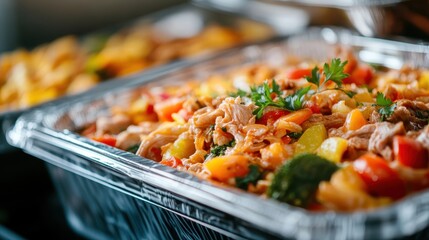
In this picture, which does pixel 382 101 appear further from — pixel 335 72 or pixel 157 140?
pixel 157 140

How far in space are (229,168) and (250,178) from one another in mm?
68

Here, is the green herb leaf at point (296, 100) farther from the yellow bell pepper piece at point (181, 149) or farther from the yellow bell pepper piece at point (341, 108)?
the yellow bell pepper piece at point (181, 149)

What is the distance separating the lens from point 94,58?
3596 mm

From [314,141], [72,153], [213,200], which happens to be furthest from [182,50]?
[213,200]

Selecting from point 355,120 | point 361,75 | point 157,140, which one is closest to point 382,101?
point 355,120

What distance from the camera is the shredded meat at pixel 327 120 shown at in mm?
1918

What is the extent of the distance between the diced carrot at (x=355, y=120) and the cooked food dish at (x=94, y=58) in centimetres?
162

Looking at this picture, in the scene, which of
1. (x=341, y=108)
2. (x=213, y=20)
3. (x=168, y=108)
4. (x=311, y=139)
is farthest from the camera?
(x=213, y=20)

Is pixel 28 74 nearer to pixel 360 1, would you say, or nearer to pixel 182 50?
pixel 182 50

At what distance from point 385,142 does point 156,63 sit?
79.5 inches

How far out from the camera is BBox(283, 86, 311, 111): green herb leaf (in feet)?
6.49

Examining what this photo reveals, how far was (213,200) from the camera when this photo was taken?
1612 mm

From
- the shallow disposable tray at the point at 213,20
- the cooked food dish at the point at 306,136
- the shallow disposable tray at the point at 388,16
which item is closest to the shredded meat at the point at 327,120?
the cooked food dish at the point at 306,136

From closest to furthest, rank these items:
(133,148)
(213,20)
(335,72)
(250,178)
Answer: (250,178) < (335,72) < (133,148) < (213,20)
